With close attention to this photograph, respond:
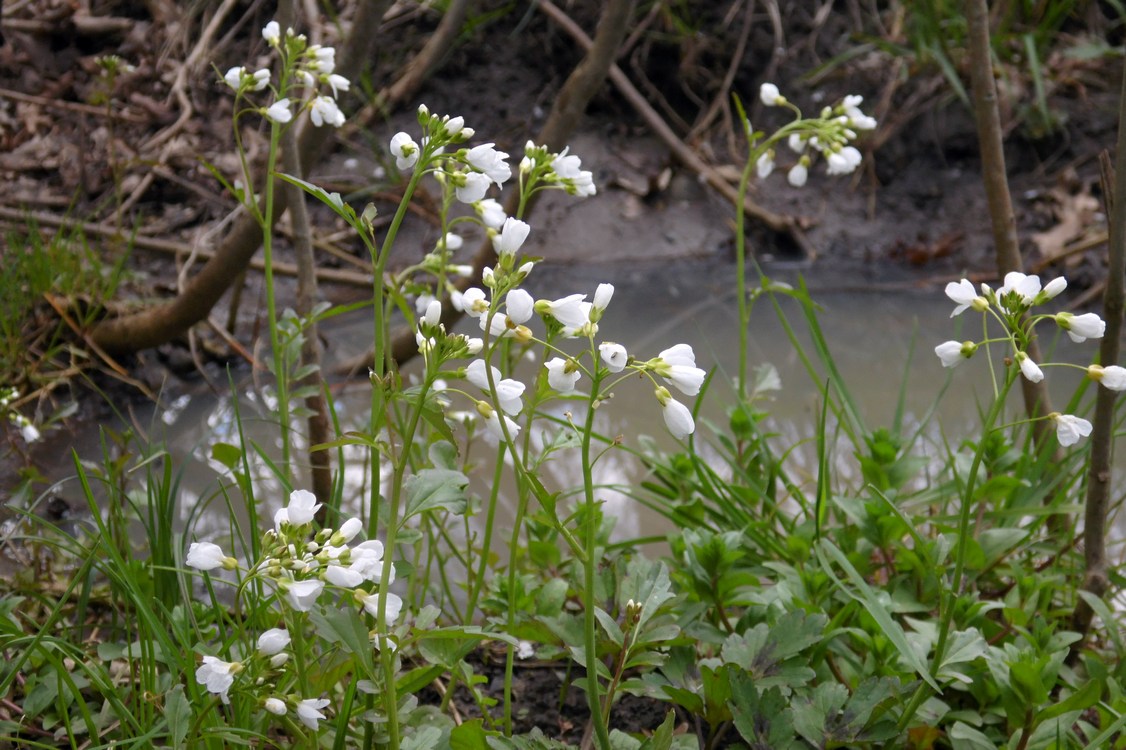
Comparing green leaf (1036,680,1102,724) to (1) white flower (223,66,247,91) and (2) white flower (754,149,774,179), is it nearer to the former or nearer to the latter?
(2) white flower (754,149,774,179)

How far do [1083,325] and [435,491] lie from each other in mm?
757

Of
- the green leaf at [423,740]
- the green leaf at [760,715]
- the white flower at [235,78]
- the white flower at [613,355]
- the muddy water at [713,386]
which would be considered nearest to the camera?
the white flower at [613,355]

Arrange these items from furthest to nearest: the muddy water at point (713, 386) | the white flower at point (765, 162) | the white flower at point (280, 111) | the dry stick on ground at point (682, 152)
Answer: the dry stick on ground at point (682, 152) → the muddy water at point (713, 386) → the white flower at point (765, 162) → the white flower at point (280, 111)

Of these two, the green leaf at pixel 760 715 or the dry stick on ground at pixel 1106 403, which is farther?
the dry stick on ground at pixel 1106 403

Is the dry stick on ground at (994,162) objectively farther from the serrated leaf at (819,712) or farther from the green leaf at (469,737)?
the green leaf at (469,737)

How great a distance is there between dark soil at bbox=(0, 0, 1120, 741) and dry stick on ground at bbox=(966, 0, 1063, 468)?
6.12ft

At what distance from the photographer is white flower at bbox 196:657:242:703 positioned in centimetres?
105

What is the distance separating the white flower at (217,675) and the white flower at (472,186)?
0.59 meters

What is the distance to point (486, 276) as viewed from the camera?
1.02 meters

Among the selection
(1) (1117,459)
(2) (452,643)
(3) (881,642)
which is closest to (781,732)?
(3) (881,642)

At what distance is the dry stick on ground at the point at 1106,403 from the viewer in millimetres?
1425

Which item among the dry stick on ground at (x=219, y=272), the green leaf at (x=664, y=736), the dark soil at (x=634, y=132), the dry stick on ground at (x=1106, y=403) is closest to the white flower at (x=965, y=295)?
the dry stick on ground at (x=1106, y=403)

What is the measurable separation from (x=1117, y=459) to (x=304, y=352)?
1.97 meters

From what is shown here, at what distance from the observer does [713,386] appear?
2965 millimetres
